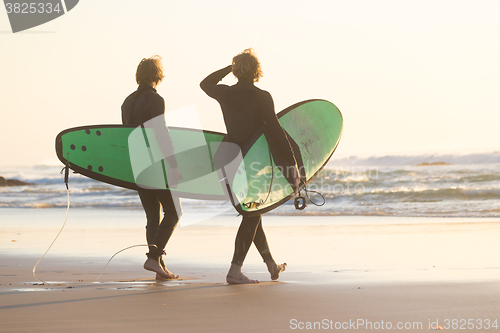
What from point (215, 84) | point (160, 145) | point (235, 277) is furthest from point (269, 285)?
point (215, 84)

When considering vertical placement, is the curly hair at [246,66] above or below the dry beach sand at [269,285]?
above

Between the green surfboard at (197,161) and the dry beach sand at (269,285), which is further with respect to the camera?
the green surfboard at (197,161)

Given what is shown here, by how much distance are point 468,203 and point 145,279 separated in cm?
1015

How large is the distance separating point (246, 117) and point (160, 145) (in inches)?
25.1

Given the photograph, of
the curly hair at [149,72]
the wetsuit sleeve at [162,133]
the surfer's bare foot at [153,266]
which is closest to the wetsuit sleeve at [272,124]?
the wetsuit sleeve at [162,133]

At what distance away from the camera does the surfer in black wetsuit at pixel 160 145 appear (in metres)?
3.68

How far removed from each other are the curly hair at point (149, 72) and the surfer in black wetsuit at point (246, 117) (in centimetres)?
49

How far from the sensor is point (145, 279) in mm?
3889

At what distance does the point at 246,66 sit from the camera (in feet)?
11.6

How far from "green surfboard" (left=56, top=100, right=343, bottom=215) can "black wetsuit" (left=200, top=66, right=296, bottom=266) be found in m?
0.07

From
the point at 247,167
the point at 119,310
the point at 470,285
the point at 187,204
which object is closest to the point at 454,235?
the point at 470,285

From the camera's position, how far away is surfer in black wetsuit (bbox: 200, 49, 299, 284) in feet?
11.5

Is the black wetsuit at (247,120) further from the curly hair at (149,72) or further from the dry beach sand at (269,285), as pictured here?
the curly hair at (149,72)

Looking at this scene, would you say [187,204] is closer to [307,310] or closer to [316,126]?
[316,126]
